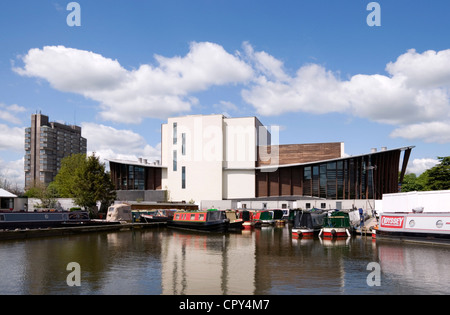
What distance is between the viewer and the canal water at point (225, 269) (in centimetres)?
1722

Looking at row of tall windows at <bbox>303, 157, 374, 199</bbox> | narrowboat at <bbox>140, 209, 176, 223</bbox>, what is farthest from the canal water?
row of tall windows at <bbox>303, 157, 374, 199</bbox>

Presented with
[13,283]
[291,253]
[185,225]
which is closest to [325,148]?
[185,225]

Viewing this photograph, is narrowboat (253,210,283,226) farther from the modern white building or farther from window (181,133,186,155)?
window (181,133,186,155)

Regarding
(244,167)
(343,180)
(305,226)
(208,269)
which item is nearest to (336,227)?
(305,226)

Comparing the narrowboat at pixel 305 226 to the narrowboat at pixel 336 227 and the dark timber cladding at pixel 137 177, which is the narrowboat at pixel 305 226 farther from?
the dark timber cladding at pixel 137 177

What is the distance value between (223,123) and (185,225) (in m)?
42.3

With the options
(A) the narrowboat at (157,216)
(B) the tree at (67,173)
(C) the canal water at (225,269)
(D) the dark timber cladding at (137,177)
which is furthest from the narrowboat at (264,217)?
(B) the tree at (67,173)

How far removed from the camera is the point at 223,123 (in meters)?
90.8

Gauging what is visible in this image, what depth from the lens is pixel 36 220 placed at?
142 feet

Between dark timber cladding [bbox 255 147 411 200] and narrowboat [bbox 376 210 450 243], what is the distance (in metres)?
39.6

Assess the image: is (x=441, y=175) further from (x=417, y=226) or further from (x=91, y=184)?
(x=91, y=184)

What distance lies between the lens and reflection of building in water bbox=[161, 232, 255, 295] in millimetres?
17250

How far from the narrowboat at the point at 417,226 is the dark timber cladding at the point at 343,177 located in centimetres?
3959
